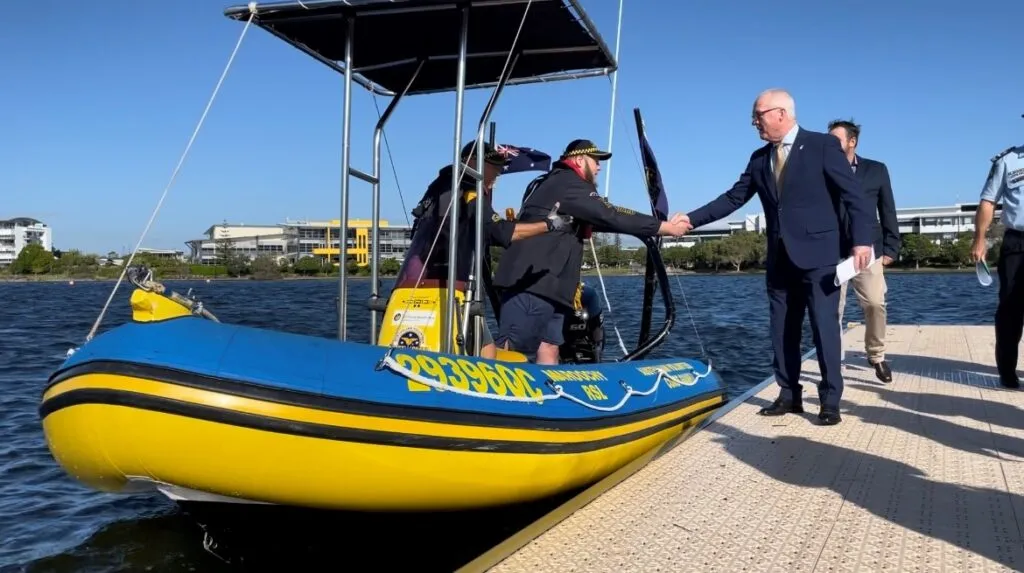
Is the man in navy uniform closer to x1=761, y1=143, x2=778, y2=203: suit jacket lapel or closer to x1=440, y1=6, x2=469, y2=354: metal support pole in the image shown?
x1=761, y1=143, x2=778, y2=203: suit jacket lapel

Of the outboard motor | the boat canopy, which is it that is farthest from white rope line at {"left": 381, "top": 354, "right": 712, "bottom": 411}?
the boat canopy

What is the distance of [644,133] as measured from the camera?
5.27 m

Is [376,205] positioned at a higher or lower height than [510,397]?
higher

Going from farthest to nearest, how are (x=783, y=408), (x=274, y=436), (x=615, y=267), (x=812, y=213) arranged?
1. (x=615, y=267)
2. (x=783, y=408)
3. (x=812, y=213)
4. (x=274, y=436)

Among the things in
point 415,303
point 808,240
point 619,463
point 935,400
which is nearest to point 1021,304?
point 935,400

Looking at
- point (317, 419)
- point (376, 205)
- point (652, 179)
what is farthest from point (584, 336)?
point (317, 419)

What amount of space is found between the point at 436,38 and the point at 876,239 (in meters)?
3.40

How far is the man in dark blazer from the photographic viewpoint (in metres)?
5.45

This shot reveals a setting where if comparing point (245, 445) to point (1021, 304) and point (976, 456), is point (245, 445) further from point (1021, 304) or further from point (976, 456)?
point (1021, 304)

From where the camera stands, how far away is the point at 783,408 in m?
4.61

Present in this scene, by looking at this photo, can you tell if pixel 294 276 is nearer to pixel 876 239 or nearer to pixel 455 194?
pixel 876 239

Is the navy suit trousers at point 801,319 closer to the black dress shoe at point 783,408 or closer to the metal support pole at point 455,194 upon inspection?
the black dress shoe at point 783,408

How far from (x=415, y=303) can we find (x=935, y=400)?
342 cm

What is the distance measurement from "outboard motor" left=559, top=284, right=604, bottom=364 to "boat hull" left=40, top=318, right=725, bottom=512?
8.62 ft
